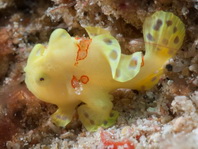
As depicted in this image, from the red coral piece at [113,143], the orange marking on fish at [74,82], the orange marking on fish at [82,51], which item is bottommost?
the red coral piece at [113,143]

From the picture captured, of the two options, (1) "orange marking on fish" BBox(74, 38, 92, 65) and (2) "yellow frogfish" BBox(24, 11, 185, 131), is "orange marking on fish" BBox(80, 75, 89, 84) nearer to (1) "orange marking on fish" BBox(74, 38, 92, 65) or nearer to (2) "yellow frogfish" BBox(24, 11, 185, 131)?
(2) "yellow frogfish" BBox(24, 11, 185, 131)

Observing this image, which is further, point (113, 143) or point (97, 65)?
point (97, 65)

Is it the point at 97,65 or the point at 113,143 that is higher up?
the point at 97,65

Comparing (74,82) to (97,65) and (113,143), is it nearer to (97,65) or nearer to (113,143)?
(97,65)

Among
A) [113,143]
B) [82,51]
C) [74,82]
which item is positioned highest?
[82,51]

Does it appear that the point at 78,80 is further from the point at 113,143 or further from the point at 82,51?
the point at 113,143

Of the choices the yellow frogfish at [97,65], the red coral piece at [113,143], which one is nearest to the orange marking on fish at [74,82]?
the yellow frogfish at [97,65]

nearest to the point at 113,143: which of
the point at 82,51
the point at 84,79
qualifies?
the point at 84,79

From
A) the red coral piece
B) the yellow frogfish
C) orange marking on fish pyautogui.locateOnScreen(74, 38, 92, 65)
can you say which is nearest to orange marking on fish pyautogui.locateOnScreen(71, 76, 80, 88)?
the yellow frogfish

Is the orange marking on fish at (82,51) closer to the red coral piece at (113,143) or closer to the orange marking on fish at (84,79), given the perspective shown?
the orange marking on fish at (84,79)
